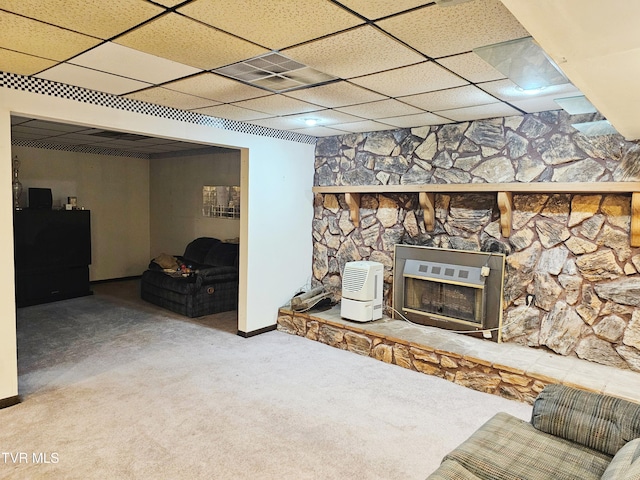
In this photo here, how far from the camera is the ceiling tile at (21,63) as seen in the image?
249 cm

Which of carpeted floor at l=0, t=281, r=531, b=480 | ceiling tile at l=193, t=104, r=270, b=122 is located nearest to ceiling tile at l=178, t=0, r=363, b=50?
ceiling tile at l=193, t=104, r=270, b=122

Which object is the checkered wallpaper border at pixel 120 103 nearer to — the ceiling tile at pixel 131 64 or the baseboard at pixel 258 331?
the ceiling tile at pixel 131 64

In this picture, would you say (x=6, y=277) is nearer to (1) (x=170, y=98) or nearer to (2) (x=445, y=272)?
(1) (x=170, y=98)

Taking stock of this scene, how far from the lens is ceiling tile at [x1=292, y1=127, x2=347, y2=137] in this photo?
4.59 m

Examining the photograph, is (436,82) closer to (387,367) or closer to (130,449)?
(387,367)

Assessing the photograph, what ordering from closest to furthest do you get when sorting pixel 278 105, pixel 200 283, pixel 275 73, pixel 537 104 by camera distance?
pixel 275 73 < pixel 537 104 < pixel 278 105 < pixel 200 283

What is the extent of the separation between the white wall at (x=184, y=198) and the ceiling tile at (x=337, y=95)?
3.33 m

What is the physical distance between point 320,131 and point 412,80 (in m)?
2.09

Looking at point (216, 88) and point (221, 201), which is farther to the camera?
point (221, 201)

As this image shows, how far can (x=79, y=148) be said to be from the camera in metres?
6.81

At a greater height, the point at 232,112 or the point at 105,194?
the point at 232,112

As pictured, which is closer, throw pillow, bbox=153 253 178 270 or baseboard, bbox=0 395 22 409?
baseboard, bbox=0 395 22 409

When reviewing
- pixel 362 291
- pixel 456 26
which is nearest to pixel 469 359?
pixel 362 291

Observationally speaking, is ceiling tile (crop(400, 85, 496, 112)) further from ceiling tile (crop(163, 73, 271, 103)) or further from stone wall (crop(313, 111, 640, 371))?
ceiling tile (crop(163, 73, 271, 103))
